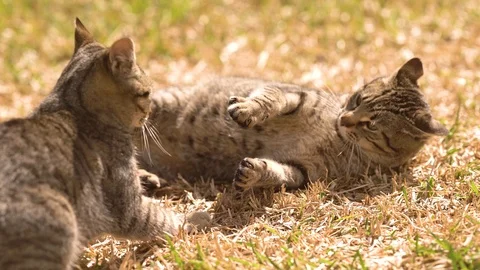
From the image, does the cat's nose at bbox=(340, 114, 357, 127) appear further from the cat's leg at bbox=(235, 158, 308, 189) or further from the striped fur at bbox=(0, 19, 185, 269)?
the striped fur at bbox=(0, 19, 185, 269)

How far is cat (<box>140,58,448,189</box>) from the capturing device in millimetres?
3941

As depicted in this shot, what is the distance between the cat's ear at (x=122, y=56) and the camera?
3176 mm

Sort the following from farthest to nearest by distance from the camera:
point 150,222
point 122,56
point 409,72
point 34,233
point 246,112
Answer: point 409,72 → point 246,112 → point 150,222 → point 122,56 → point 34,233

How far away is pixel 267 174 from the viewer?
12.4ft

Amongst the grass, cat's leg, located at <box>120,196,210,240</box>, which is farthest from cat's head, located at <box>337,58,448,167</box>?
cat's leg, located at <box>120,196,210,240</box>

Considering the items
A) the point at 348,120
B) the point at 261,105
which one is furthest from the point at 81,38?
the point at 348,120

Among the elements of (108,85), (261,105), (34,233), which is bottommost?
(34,233)

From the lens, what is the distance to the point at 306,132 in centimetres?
420

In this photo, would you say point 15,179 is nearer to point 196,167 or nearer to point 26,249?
point 26,249

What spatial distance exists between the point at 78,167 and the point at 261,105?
1298mm

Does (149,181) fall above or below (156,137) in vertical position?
below

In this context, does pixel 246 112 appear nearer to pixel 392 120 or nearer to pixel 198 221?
pixel 198 221

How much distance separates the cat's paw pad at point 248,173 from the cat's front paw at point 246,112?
246mm

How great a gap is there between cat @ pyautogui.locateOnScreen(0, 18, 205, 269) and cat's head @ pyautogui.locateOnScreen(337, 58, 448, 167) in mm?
1319
